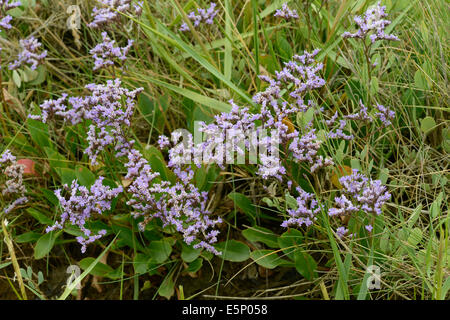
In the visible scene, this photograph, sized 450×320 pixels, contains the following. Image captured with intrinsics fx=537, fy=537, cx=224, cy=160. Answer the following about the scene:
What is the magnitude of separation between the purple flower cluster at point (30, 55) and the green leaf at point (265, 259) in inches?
59.8

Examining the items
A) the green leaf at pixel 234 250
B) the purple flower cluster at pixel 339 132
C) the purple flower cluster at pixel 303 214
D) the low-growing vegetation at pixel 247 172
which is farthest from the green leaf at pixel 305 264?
the purple flower cluster at pixel 339 132

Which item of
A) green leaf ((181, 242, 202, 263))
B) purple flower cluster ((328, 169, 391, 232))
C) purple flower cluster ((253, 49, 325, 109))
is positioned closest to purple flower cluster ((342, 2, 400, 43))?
purple flower cluster ((253, 49, 325, 109))

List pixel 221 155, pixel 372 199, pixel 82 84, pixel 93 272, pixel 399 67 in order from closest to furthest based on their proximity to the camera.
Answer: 1. pixel 372 199
2. pixel 221 155
3. pixel 93 272
4. pixel 399 67
5. pixel 82 84

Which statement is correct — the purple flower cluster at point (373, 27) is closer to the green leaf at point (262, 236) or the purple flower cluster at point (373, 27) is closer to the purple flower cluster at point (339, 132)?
the purple flower cluster at point (339, 132)

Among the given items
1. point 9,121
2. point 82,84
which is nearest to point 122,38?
point 82,84

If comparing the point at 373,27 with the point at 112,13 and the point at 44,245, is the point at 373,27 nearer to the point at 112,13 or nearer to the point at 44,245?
the point at 112,13

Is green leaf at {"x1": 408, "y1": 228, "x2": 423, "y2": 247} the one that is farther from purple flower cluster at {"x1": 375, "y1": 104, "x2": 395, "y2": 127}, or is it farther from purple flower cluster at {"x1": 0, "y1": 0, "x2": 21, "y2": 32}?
purple flower cluster at {"x1": 0, "y1": 0, "x2": 21, "y2": 32}

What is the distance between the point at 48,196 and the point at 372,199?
1453mm

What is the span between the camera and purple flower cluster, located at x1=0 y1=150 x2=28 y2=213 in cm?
238

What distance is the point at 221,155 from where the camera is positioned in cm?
212

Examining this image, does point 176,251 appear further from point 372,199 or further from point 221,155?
point 372,199

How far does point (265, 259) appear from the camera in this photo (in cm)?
223

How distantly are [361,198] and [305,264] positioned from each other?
1.46 ft

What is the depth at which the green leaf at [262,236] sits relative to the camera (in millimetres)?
2262
